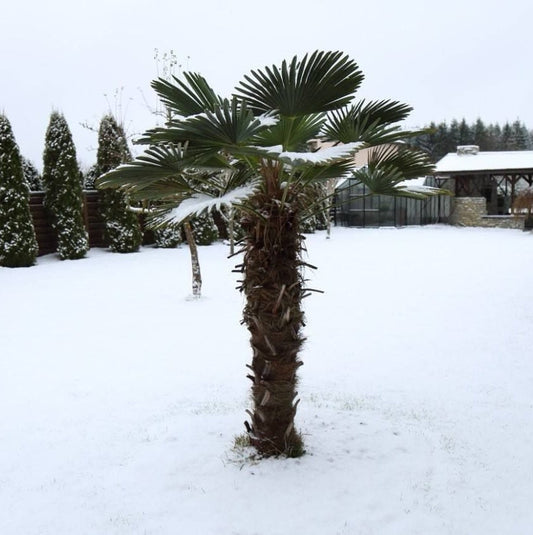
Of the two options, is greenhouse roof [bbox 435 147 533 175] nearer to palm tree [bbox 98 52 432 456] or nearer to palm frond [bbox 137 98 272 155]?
palm tree [bbox 98 52 432 456]

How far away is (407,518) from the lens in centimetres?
253

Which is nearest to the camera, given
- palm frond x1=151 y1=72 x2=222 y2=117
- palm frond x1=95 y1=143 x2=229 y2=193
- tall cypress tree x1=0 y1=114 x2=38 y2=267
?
palm frond x1=95 y1=143 x2=229 y2=193

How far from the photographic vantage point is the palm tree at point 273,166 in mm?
2516

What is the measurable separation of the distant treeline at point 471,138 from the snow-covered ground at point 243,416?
3876cm

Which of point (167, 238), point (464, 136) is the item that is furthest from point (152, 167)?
point (464, 136)

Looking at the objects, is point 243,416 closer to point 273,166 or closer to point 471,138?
point 273,166

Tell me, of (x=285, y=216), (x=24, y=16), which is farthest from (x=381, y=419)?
(x=24, y=16)

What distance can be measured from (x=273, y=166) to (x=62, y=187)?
1195 cm

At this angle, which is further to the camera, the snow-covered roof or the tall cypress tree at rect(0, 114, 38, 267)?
the snow-covered roof

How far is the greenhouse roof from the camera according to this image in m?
22.9

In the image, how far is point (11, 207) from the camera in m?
11.9

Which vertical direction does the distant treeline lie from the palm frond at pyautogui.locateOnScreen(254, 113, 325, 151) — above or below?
above

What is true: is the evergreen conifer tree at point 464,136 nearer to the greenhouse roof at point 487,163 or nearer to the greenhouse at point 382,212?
the greenhouse roof at point 487,163

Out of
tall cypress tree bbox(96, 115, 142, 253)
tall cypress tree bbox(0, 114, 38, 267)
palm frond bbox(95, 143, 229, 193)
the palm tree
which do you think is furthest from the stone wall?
palm frond bbox(95, 143, 229, 193)
